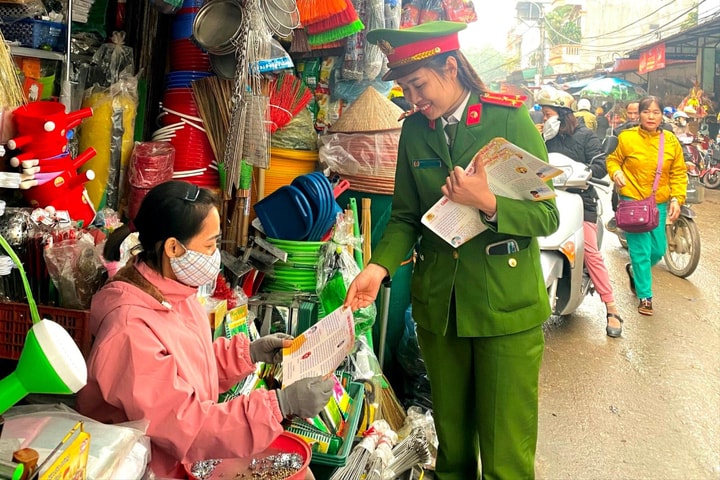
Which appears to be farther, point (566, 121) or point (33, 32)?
point (566, 121)

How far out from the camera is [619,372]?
4.53 meters

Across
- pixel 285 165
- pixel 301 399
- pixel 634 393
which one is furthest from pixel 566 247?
pixel 301 399

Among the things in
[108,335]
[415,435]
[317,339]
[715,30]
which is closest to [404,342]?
[415,435]

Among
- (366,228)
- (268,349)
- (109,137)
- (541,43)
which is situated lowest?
(268,349)

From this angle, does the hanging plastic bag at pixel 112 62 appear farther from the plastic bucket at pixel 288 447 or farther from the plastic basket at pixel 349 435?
the plastic bucket at pixel 288 447

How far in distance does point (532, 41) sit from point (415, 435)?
186 feet

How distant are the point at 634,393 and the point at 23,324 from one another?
3715mm

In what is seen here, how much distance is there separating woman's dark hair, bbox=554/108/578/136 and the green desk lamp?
213 inches

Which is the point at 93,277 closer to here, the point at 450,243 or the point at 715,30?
the point at 450,243

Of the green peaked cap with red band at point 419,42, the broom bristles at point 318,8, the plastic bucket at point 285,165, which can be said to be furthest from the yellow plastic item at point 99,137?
the green peaked cap with red band at point 419,42

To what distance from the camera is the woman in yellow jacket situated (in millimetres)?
5609

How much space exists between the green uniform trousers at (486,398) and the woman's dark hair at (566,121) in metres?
3.90

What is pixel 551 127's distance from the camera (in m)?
5.76

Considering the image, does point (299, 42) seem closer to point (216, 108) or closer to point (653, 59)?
point (216, 108)
